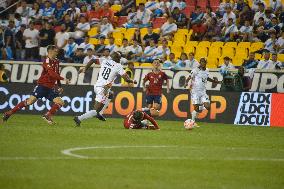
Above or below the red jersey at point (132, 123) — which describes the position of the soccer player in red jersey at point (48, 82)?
above

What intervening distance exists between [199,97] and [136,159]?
1097 centimetres

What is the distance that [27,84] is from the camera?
28344 millimetres

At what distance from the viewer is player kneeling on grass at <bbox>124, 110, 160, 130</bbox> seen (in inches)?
850

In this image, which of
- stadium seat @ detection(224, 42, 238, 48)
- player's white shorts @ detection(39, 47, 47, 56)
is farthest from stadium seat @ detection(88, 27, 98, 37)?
stadium seat @ detection(224, 42, 238, 48)

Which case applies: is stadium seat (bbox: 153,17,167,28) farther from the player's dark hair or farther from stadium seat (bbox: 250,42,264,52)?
the player's dark hair

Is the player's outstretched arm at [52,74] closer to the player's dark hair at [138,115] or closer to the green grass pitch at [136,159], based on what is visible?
the green grass pitch at [136,159]

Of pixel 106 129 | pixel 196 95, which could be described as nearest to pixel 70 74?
pixel 196 95

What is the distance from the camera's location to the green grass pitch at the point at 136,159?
11.3m

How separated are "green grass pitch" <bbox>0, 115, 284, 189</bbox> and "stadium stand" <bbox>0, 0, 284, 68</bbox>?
8.05 m

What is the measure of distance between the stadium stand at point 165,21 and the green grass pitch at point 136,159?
26.4 feet

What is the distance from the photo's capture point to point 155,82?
25031 millimetres

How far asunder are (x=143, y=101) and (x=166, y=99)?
2.66 ft

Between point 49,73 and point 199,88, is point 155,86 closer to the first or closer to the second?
point 199,88

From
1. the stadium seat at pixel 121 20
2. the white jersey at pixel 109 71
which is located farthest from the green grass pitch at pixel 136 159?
the stadium seat at pixel 121 20
